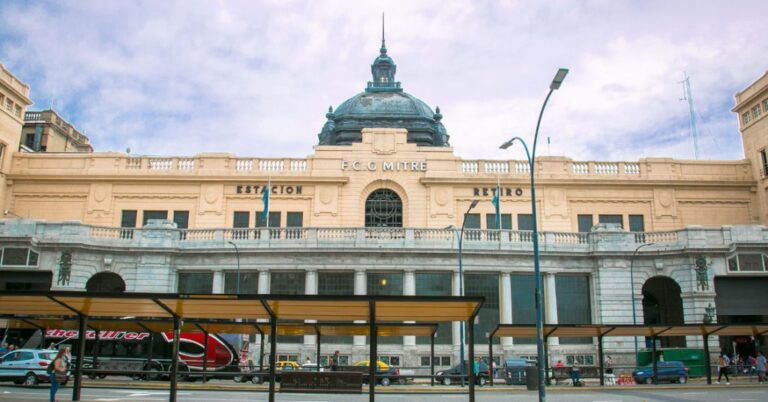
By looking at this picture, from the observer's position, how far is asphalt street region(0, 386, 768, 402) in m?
23.6

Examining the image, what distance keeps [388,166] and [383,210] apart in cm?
349

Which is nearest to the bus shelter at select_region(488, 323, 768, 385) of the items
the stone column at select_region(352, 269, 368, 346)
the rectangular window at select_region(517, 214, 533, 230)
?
the stone column at select_region(352, 269, 368, 346)

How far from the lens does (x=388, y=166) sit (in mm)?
53844

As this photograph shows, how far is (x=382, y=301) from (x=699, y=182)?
142ft

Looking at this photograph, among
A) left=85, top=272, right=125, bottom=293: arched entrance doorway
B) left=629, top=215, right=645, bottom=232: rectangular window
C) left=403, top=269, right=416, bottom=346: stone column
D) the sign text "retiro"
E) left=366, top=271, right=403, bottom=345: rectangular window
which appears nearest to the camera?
left=403, top=269, right=416, bottom=346: stone column

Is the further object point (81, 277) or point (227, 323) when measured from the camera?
point (81, 277)

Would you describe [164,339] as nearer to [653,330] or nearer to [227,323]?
[227,323]

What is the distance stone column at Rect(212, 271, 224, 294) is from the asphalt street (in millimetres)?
15496

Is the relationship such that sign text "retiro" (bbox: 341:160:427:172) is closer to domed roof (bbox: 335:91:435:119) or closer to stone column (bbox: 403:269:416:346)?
domed roof (bbox: 335:91:435:119)

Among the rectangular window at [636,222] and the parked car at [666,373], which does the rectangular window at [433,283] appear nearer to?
the parked car at [666,373]

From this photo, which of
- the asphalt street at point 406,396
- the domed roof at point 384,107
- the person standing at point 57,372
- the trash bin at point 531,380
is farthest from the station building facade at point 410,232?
the person standing at point 57,372

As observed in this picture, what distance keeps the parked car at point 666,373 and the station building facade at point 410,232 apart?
5.77 m

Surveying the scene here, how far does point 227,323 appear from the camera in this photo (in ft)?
89.8

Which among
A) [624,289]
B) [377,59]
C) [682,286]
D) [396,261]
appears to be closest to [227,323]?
[396,261]
